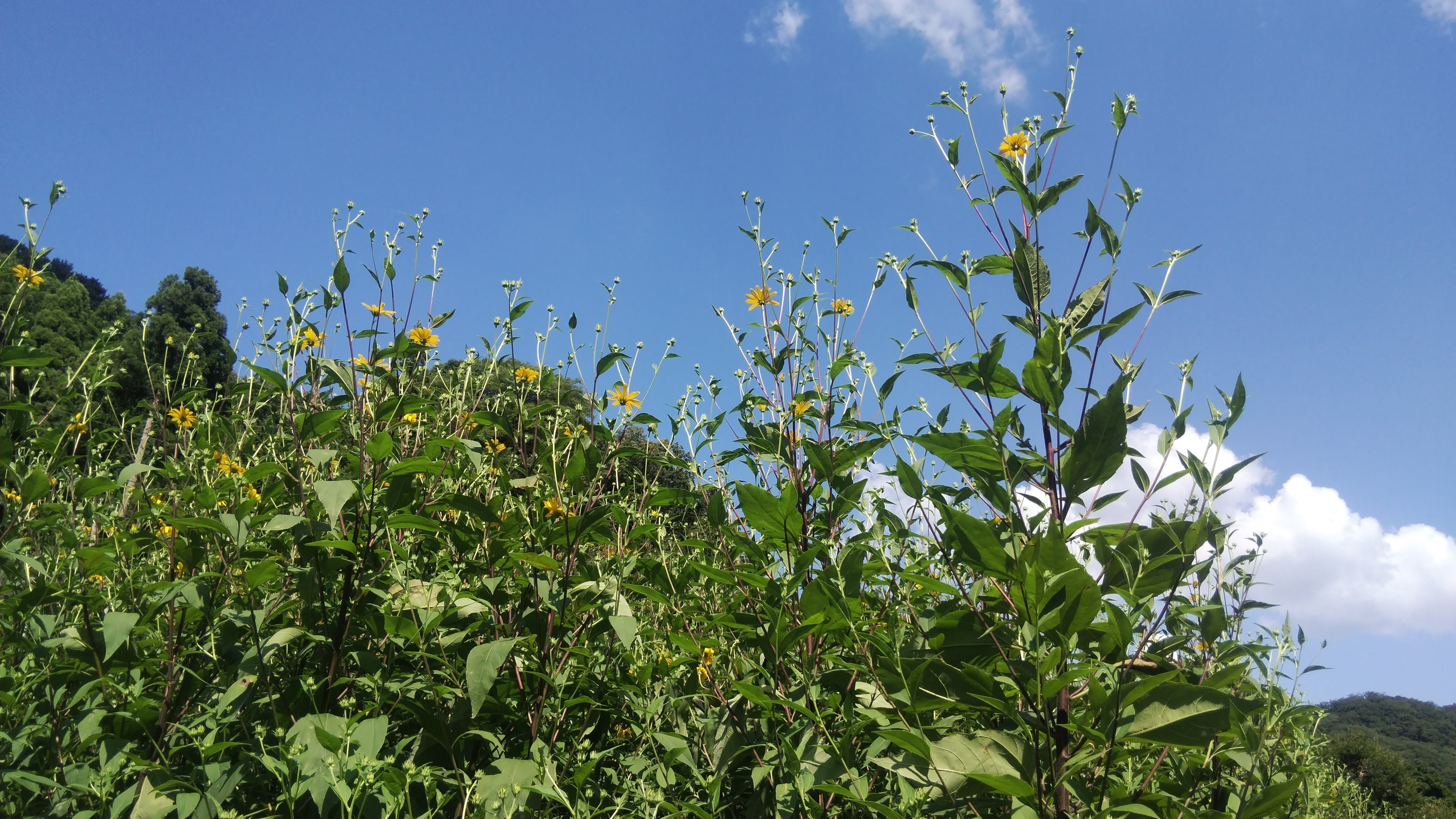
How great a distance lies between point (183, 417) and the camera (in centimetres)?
346

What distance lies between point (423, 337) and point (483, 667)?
120 centimetres

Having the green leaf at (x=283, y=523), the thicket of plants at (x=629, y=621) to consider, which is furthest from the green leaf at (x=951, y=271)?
the green leaf at (x=283, y=523)

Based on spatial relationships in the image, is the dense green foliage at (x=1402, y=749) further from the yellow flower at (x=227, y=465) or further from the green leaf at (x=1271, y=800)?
the yellow flower at (x=227, y=465)

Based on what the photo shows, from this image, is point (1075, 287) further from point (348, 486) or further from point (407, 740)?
point (407, 740)

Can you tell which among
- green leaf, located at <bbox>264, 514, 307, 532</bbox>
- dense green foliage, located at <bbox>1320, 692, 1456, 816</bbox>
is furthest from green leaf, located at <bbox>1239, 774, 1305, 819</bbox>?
dense green foliage, located at <bbox>1320, 692, 1456, 816</bbox>

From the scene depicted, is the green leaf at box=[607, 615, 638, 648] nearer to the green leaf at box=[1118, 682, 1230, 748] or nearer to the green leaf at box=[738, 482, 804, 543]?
the green leaf at box=[738, 482, 804, 543]

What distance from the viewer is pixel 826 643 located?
200 centimetres

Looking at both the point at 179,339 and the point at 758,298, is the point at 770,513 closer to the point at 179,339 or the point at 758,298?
the point at 758,298

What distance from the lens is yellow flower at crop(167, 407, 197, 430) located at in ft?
10.7

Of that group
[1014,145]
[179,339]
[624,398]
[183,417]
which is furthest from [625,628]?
[179,339]

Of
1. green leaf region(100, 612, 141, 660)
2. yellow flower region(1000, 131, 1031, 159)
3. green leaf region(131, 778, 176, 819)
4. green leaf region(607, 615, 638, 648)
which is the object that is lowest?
green leaf region(131, 778, 176, 819)

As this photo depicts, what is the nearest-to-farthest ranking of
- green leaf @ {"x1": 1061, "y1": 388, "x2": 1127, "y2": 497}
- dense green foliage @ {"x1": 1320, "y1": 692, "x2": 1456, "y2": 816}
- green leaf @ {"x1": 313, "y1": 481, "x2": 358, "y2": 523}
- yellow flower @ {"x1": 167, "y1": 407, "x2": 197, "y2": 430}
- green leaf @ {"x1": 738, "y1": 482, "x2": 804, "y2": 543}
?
green leaf @ {"x1": 1061, "y1": 388, "x2": 1127, "y2": 497} → green leaf @ {"x1": 313, "y1": 481, "x2": 358, "y2": 523} → green leaf @ {"x1": 738, "y1": 482, "x2": 804, "y2": 543} → yellow flower @ {"x1": 167, "y1": 407, "x2": 197, "y2": 430} → dense green foliage @ {"x1": 1320, "y1": 692, "x2": 1456, "y2": 816}

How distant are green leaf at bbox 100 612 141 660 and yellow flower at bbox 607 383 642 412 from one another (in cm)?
129

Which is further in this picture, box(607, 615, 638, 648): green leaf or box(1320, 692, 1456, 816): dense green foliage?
box(1320, 692, 1456, 816): dense green foliage
